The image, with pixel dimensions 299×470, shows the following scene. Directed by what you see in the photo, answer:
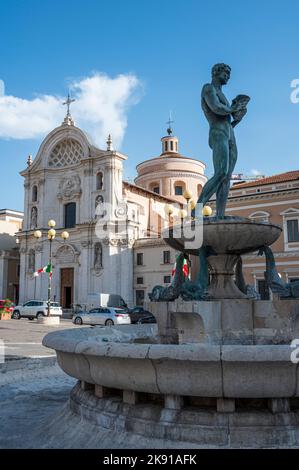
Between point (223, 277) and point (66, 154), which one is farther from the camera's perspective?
point (66, 154)

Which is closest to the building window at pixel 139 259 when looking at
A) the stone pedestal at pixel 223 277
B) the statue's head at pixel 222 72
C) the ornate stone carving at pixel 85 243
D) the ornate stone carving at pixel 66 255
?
the ornate stone carving at pixel 85 243

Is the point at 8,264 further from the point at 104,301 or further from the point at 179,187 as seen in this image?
the point at 179,187

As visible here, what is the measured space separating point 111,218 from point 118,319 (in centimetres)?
1476

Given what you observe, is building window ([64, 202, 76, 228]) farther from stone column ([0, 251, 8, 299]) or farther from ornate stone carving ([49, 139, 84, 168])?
stone column ([0, 251, 8, 299])

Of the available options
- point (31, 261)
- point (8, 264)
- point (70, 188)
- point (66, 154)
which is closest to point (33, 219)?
point (31, 261)

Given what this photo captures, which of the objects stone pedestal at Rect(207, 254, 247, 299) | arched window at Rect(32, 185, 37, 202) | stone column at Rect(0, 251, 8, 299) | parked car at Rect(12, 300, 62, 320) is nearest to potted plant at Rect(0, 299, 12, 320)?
parked car at Rect(12, 300, 62, 320)

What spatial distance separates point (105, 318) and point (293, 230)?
1342 centimetres

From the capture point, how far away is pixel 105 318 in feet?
85.2

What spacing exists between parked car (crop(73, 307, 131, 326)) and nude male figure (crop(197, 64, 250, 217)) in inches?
747

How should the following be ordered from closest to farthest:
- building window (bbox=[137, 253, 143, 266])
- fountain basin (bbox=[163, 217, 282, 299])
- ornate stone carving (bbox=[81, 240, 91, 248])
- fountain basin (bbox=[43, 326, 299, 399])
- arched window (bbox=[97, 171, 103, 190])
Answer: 1. fountain basin (bbox=[43, 326, 299, 399])
2. fountain basin (bbox=[163, 217, 282, 299])
3. building window (bbox=[137, 253, 143, 266])
4. ornate stone carving (bbox=[81, 240, 91, 248])
5. arched window (bbox=[97, 171, 103, 190])

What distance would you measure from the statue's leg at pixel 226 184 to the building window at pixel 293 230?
73.3 feet

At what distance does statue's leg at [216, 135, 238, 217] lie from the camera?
747cm

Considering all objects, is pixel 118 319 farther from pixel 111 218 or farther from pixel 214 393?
pixel 214 393

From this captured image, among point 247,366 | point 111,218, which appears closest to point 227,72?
point 247,366
